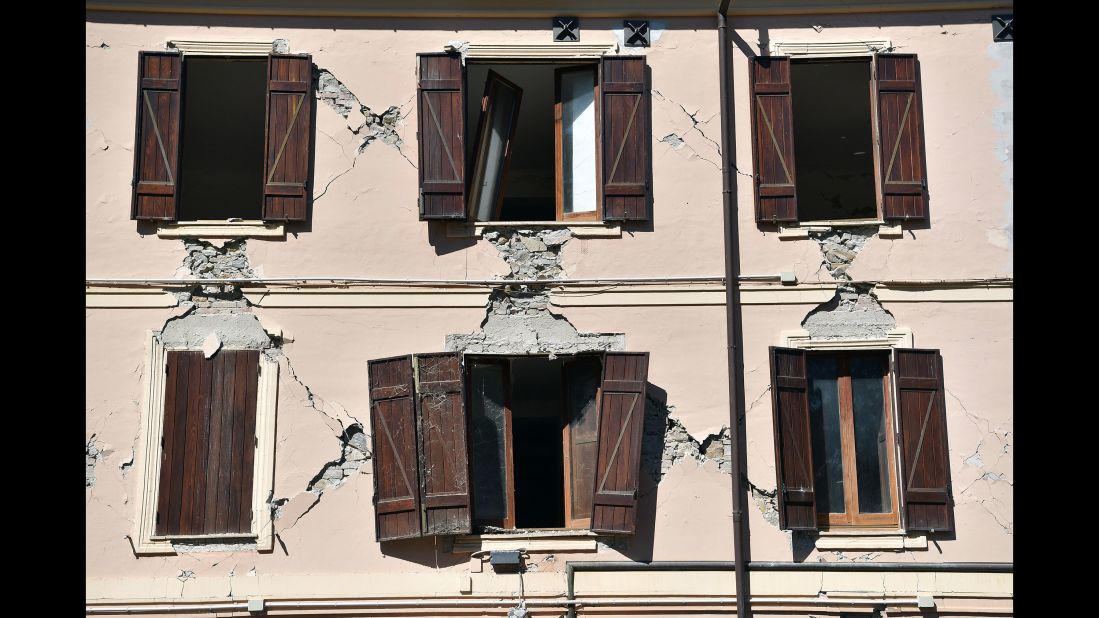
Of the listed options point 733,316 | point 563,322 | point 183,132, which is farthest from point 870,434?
point 183,132

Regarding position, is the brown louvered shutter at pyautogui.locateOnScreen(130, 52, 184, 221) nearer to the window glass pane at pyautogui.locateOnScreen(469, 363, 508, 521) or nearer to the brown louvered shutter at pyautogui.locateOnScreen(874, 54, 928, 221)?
the window glass pane at pyautogui.locateOnScreen(469, 363, 508, 521)

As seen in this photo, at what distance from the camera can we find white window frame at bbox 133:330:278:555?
28.9ft

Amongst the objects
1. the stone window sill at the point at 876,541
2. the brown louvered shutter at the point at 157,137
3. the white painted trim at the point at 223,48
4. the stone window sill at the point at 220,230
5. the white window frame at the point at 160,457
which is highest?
the white painted trim at the point at 223,48

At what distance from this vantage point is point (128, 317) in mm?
9195

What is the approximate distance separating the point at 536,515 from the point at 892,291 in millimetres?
6272

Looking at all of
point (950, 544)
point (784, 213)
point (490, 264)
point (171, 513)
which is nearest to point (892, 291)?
point (784, 213)

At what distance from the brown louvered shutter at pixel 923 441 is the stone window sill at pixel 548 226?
255cm

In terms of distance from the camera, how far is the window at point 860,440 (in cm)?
893

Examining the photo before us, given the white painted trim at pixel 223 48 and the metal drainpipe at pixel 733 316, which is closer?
the metal drainpipe at pixel 733 316

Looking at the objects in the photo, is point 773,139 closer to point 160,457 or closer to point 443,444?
point 443,444

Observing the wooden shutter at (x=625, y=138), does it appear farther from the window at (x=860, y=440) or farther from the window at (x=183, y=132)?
the window at (x=183, y=132)

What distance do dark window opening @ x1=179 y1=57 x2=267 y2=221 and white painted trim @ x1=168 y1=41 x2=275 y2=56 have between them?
2.59ft

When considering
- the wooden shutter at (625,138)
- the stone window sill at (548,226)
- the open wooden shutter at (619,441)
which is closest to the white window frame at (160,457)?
the stone window sill at (548,226)

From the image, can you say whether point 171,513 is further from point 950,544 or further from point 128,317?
point 950,544
